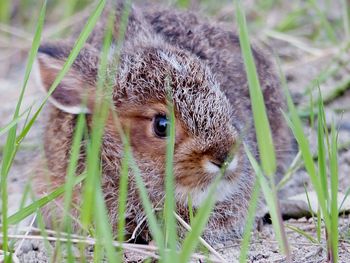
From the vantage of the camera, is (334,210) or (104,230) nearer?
(104,230)

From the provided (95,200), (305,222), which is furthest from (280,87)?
(95,200)

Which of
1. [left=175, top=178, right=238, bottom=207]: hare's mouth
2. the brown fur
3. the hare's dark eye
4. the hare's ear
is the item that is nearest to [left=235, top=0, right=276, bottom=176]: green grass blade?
the brown fur

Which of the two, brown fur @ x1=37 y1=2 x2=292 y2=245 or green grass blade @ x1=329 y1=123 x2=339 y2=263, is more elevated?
brown fur @ x1=37 y1=2 x2=292 y2=245

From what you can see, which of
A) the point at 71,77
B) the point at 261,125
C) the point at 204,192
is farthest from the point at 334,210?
the point at 71,77

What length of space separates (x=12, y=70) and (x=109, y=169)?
316 centimetres

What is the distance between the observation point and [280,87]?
5.01 metres

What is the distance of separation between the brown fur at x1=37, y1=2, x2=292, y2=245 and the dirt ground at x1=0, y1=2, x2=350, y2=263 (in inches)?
8.4

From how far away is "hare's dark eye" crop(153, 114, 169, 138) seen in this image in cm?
361

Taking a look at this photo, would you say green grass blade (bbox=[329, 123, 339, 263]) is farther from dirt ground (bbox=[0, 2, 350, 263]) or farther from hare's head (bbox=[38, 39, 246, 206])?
hare's head (bbox=[38, 39, 246, 206])

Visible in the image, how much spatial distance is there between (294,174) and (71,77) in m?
1.50

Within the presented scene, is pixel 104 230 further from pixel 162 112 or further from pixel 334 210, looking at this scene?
pixel 162 112

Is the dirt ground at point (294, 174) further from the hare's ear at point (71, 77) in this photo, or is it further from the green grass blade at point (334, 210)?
the green grass blade at point (334, 210)

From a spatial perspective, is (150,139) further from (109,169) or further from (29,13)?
(29,13)

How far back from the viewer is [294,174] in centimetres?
469
